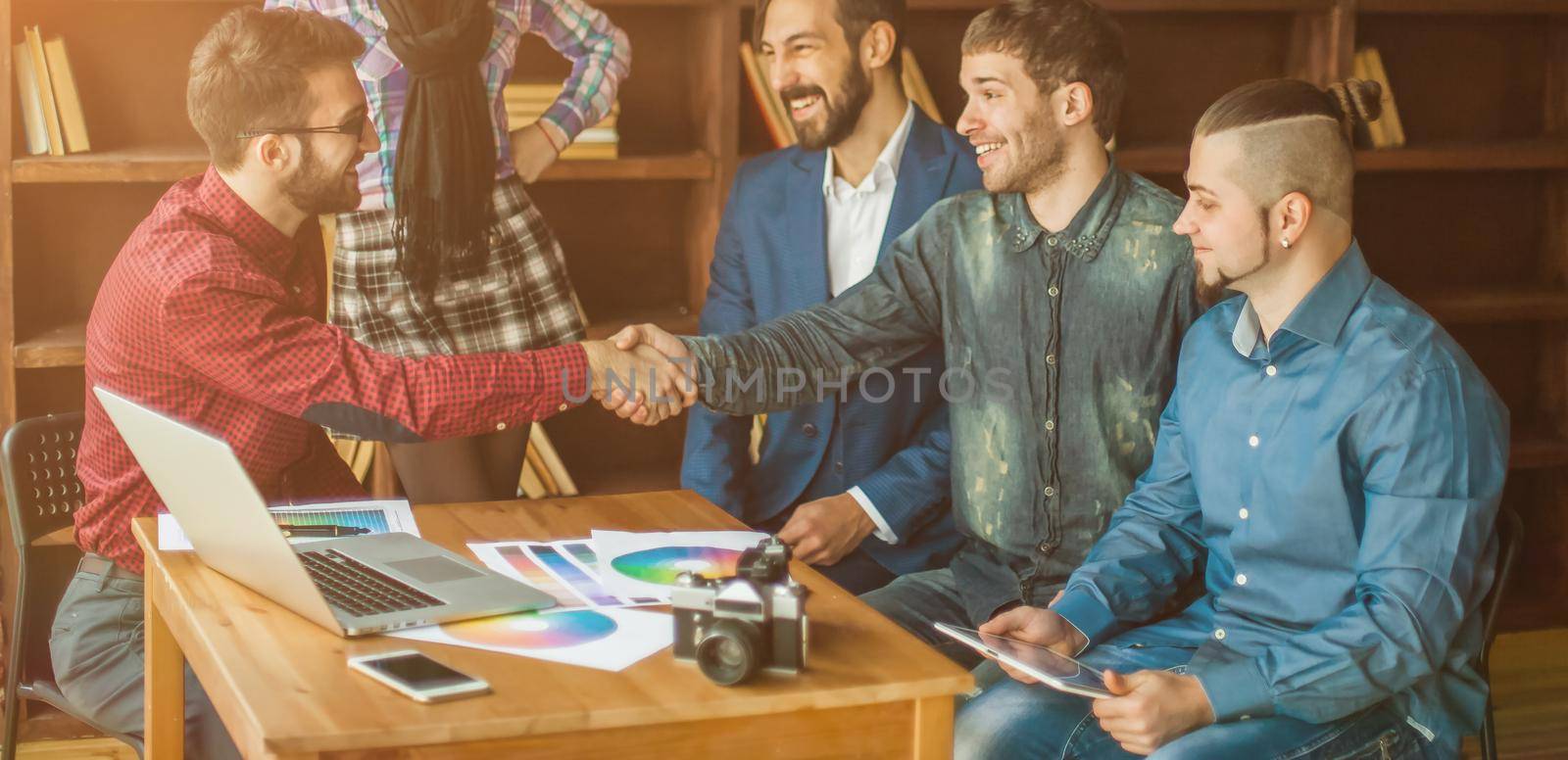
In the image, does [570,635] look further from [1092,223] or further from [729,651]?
[1092,223]

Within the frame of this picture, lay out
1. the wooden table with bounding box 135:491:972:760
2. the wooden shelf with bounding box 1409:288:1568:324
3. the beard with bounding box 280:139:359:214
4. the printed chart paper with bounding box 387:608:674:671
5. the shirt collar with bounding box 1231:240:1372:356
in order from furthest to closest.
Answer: the wooden shelf with bounding box 1409:288:1568:324
the beard with bounding box 280:139:359:214
the shirt collar with bounding box 1231:240:1372:356
the printed chart paper with bounding box 387:608:674:671
the wooden table with bounding box 135:491:972:760

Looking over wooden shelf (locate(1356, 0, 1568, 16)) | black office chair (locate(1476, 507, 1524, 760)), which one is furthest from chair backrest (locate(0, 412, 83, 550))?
wooden shelf (locate(1356, 0, 1568, 16))

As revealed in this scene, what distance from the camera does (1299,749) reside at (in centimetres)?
182

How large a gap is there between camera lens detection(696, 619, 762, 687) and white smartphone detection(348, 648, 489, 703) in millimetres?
217

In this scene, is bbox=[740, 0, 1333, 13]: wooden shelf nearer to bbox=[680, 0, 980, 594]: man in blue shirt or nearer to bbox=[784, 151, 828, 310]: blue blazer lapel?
bbox=[680, 0, 980, 594]: man in blue shirt

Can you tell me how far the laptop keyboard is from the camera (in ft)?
5.63

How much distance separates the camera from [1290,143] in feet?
6.51

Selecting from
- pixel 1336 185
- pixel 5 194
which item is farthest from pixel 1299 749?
pixel 5 194

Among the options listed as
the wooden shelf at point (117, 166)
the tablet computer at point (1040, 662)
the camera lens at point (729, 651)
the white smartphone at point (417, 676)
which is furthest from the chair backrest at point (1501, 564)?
the wooden shelf at point (117, 166)

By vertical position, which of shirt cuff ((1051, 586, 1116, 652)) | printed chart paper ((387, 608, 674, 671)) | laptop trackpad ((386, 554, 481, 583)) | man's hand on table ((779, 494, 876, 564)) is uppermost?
printed chart paper ((387, 608, 674, 671))

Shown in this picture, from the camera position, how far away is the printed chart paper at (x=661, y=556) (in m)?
1.88

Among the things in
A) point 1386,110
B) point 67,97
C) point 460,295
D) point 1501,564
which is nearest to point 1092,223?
point 1501,564

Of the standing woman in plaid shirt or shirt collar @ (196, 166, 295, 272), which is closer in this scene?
shirt collar @ (196, 166, 295, 272)

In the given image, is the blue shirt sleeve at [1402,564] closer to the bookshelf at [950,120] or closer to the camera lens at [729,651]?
the camera lens at [729,651]
